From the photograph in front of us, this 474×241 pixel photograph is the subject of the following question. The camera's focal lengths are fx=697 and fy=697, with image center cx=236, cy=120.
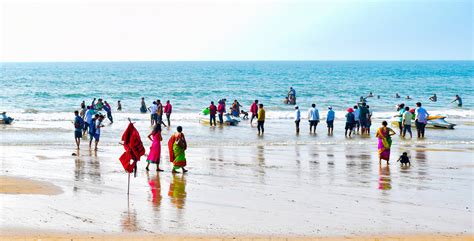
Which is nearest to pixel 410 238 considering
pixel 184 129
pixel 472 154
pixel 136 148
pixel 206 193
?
pixel 206 193

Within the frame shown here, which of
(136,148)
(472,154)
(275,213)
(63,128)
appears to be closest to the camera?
(275,213)

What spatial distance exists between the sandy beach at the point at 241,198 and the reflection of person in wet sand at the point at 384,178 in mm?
23

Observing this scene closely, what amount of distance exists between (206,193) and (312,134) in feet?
51.2

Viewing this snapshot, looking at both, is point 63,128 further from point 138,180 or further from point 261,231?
point 261,231

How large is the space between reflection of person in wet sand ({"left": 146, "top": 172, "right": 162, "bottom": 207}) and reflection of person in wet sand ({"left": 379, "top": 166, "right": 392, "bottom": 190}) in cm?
509

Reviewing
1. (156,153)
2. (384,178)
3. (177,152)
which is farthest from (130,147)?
(384,178)

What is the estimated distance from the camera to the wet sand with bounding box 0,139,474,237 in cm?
1202

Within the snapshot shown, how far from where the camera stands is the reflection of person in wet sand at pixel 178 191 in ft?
46.4

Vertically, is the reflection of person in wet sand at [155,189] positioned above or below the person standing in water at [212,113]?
below

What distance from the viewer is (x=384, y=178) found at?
57.5ft

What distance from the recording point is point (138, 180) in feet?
55.1

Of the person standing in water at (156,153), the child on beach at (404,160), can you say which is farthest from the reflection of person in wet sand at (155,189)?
the child on beach at (404,160)

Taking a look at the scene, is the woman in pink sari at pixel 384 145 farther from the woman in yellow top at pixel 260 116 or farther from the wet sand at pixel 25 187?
the woman in yellow top at pixel 260 116

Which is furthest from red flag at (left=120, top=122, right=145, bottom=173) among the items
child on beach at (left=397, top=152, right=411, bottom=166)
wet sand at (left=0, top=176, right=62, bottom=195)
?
child on beach at (left=397, top=152, right=411, bottom=166)
